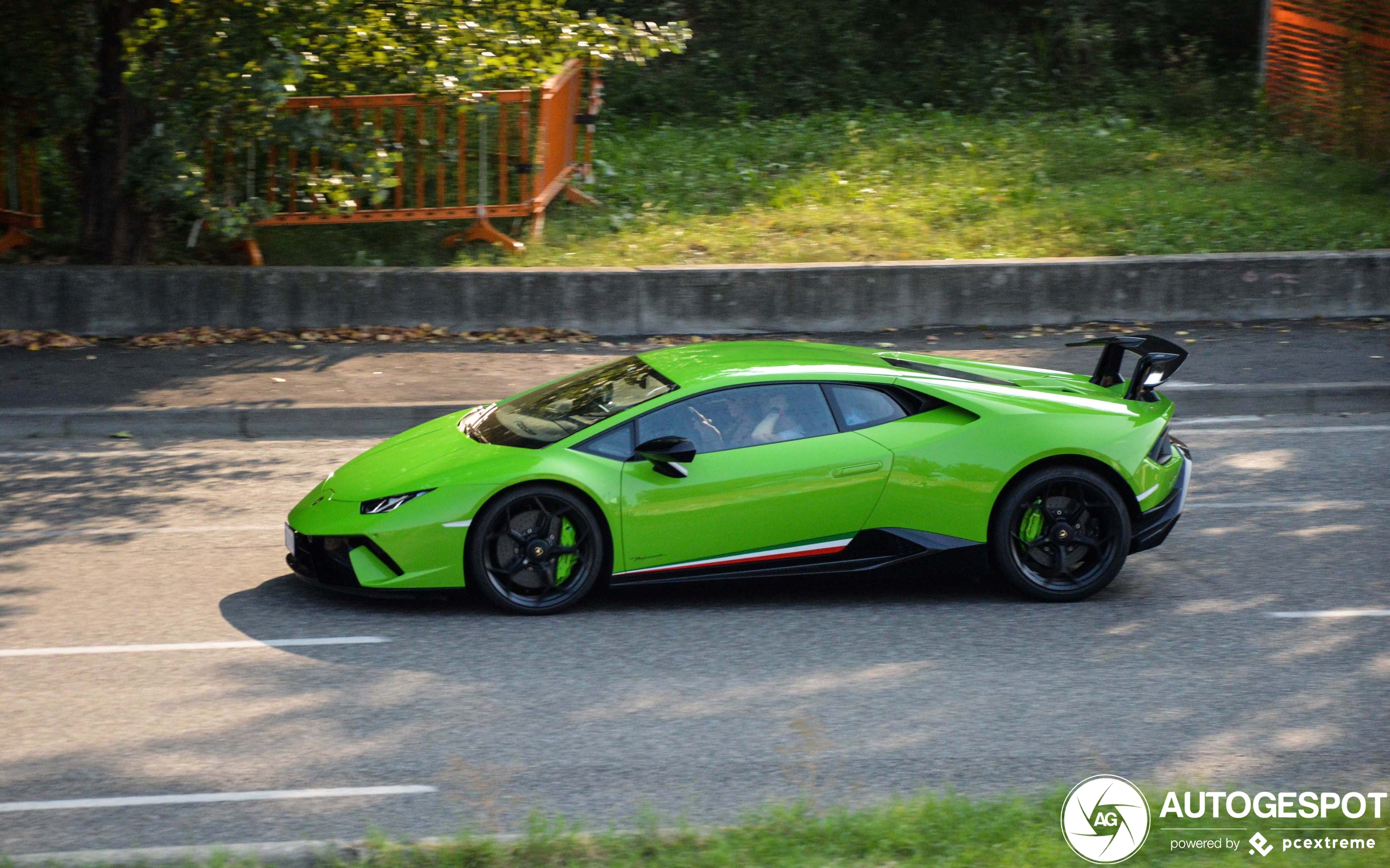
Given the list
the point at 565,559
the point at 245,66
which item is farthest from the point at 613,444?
the point at 245,66

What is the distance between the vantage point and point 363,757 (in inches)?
190

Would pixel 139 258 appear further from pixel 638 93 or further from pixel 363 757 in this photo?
pixel 363 757

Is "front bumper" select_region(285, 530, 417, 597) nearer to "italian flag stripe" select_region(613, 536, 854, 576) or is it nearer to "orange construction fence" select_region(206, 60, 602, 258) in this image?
"italian flag stripe" select_region(613, 536, 854, 576)

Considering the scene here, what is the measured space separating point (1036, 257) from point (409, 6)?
679 centimetres

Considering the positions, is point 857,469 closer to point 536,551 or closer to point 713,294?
point 536,551

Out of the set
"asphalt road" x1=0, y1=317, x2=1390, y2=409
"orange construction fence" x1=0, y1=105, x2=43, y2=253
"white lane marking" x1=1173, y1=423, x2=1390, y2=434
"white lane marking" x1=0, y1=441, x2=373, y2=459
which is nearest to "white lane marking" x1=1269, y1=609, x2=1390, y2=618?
"white lane marking" x1=1173, y1=423, x2=1390, y2=434

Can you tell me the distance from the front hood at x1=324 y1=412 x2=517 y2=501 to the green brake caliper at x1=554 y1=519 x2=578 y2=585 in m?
0.41

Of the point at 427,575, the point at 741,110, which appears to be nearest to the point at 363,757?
the point at 427,575

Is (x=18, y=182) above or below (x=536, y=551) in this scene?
above

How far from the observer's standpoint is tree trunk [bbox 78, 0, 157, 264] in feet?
44.5

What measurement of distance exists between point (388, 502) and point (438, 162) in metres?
8.86

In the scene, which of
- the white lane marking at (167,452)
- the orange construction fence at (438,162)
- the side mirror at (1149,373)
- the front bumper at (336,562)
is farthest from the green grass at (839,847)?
the orange construction fence at (438,162)

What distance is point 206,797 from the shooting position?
453 cm

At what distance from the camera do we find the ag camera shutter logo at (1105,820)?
3957 mm
